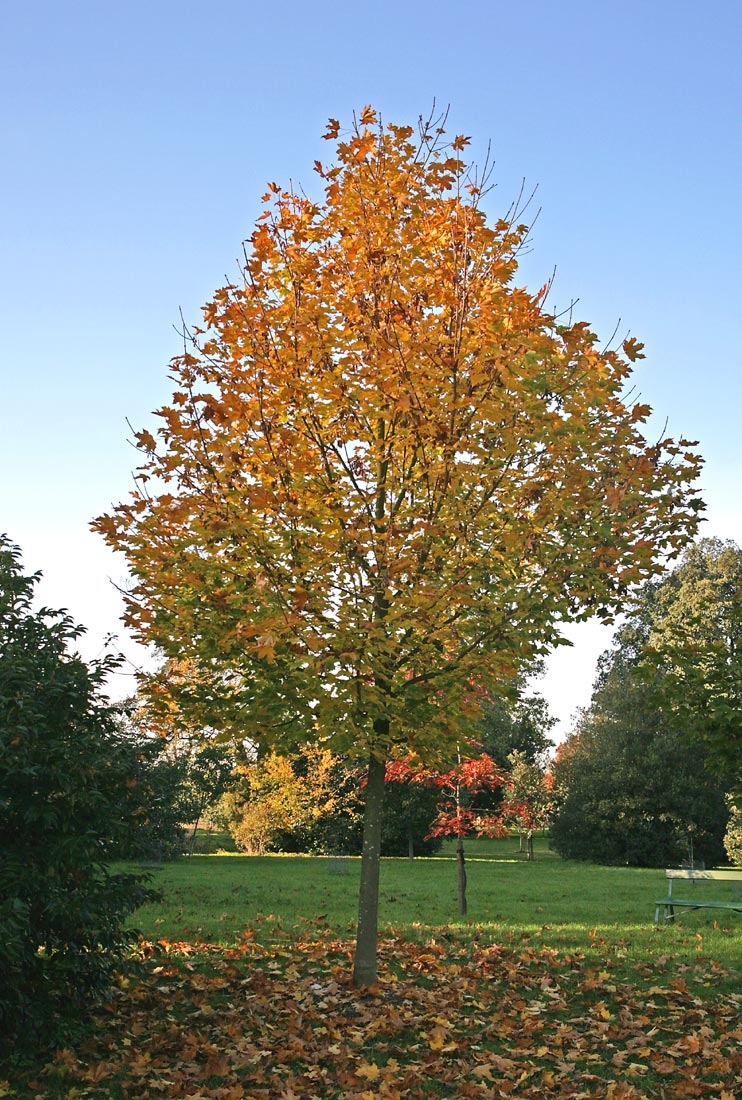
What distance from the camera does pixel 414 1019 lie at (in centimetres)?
713

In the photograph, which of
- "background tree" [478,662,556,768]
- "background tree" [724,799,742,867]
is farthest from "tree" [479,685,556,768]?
"background tree" [724,799,742,867]

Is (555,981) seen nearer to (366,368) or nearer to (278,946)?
(278,946)

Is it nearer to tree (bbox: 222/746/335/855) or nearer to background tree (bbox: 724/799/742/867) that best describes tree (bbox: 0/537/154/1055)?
tree (bbox: 222/746/335/855)

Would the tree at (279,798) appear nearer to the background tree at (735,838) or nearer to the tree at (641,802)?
the tree at (641,802)

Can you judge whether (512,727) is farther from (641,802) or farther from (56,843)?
(56,843)

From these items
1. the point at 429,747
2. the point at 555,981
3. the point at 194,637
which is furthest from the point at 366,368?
the point at 555,981

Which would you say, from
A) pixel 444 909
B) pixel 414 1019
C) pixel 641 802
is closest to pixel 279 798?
pixel 641 802

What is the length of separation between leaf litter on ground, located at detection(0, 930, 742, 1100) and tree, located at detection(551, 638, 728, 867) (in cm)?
2535

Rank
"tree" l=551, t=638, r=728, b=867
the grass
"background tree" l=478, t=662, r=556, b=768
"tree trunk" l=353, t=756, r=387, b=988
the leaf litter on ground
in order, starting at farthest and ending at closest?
"background tree" l=478, t=662, r=556, b=768 < "tree" l=551, t=638, r=728, b=867 < the grass < "tree trunk" l=353, t=756, r=387, b=988 < the leaf litter on ground

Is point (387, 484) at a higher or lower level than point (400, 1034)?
higher

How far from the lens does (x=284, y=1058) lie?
632cm

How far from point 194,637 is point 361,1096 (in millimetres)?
4065

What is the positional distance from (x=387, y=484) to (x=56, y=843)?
432 cm

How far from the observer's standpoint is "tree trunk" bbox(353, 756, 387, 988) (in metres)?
8.16
